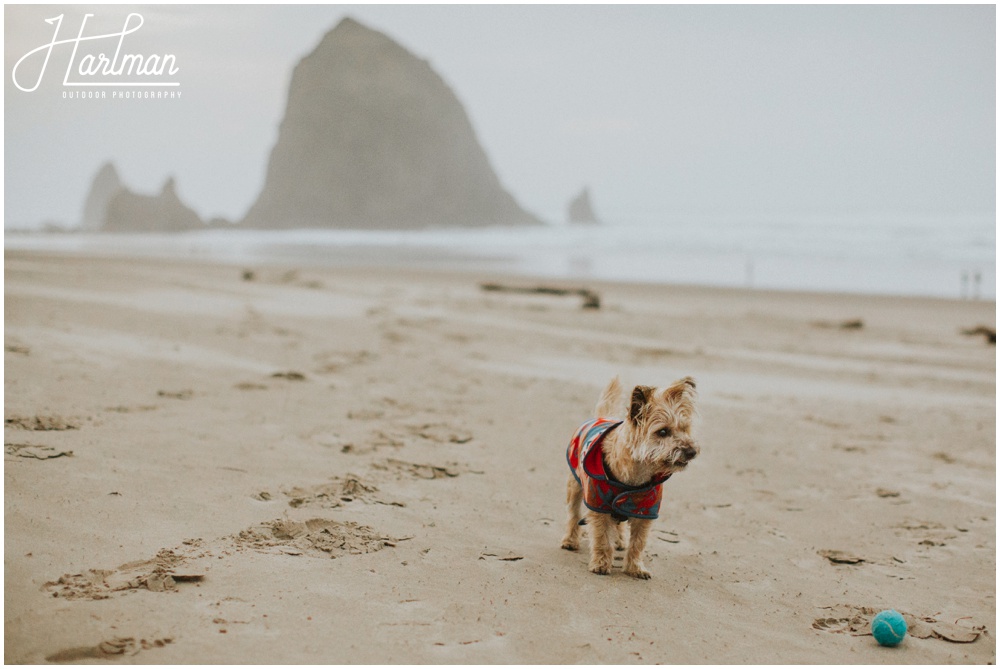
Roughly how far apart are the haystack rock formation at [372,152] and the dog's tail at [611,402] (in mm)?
105320

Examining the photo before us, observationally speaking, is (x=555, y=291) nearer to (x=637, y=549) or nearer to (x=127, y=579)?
(x=637, y=549)

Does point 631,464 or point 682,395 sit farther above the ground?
point 682,395

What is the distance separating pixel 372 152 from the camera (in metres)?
116

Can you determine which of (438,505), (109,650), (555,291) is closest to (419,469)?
(438,505)

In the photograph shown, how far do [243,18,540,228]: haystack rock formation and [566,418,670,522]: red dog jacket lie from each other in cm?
10599

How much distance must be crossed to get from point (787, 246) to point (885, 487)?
35.0m

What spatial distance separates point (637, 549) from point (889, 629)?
3.76 ft

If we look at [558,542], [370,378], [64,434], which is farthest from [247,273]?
[558,542]

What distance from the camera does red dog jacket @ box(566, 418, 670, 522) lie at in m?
3.87

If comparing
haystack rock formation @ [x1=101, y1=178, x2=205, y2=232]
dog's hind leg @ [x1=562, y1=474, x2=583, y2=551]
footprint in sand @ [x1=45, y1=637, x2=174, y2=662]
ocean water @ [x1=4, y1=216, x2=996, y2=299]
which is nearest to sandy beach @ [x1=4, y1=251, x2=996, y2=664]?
footprint in sand @ [x1=45, y1=637, x2=174, y2=662]

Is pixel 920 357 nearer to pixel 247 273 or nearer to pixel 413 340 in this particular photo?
pixel 413 340

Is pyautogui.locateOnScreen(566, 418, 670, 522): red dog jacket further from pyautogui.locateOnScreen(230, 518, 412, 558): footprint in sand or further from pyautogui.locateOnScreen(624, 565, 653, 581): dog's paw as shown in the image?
pyautogui.locateOnScreen(230, 518, 412, 558): footprint in sand

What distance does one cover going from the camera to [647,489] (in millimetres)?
3871

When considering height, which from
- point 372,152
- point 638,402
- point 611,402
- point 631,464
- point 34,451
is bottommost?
point 34,451
